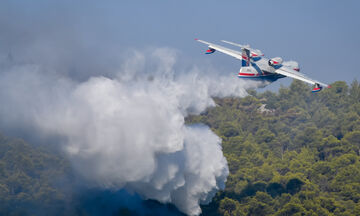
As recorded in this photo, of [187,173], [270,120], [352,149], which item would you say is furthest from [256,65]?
[270,120]

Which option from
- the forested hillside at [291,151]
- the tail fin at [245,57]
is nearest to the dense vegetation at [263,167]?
the forested hillside at [291,151]

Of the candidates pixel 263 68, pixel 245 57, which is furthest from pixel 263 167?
pixel 263 68

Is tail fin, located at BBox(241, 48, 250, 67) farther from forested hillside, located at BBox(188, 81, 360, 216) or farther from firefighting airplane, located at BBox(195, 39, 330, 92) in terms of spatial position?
forested hillside, located at BBox(188, 81, 360, 216)

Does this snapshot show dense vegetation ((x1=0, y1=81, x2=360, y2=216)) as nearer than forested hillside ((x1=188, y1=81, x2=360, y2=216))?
Yes

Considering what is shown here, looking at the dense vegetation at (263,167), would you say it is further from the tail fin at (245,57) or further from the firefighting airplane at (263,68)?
the tail fin at (245,57)

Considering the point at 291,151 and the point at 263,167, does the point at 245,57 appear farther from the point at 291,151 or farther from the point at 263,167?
the point at 291,151

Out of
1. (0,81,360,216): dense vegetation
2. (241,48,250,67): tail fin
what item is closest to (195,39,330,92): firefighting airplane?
(241,48,250,67): tail fin

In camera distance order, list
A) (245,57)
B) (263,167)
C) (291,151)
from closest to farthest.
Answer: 1. (245,57)
2. (263,167)
3. (291,151)
